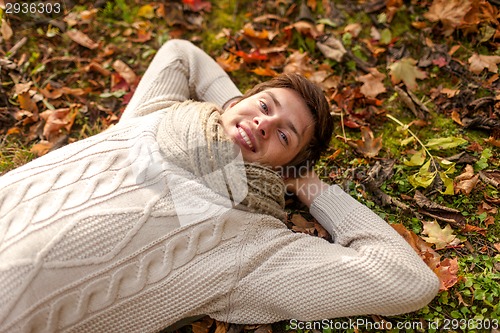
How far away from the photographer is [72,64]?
3848mm

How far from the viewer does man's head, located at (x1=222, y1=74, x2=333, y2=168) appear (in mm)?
2611

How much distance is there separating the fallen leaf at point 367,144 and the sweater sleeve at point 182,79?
3.00 ft

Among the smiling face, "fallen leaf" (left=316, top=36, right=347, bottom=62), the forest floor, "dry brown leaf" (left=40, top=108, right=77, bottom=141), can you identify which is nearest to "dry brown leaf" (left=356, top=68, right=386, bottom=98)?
the forest floor

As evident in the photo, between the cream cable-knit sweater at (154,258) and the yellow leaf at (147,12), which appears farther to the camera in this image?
the yellow leaf at (147,12)

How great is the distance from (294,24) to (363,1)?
2.23 ft

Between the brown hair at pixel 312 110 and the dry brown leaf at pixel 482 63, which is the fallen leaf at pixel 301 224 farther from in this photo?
the dry brown leaf at pixel 482 63

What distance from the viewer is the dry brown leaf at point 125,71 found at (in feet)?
12.2

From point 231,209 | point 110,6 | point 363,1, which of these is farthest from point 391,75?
point 110,6

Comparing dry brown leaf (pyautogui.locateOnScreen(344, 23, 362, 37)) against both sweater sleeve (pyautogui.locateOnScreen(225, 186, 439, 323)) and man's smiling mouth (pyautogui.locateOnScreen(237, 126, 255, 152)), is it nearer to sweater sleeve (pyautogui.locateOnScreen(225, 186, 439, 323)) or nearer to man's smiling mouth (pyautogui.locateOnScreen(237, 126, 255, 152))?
man's smiling mouth (pyautogui.locateOnScreen(237, 126, 255, 152))

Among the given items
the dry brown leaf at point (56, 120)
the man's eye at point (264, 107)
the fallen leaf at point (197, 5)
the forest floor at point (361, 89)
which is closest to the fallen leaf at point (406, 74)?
the forest floor at point (361, 89)

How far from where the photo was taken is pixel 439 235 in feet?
8.89

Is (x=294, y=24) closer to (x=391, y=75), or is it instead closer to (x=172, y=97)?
(x=391, y=75)

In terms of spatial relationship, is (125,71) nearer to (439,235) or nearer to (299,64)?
(299,64)

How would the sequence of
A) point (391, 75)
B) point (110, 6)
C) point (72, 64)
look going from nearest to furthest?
point (391, 75)
point (72, 64)
point (110, 6)
